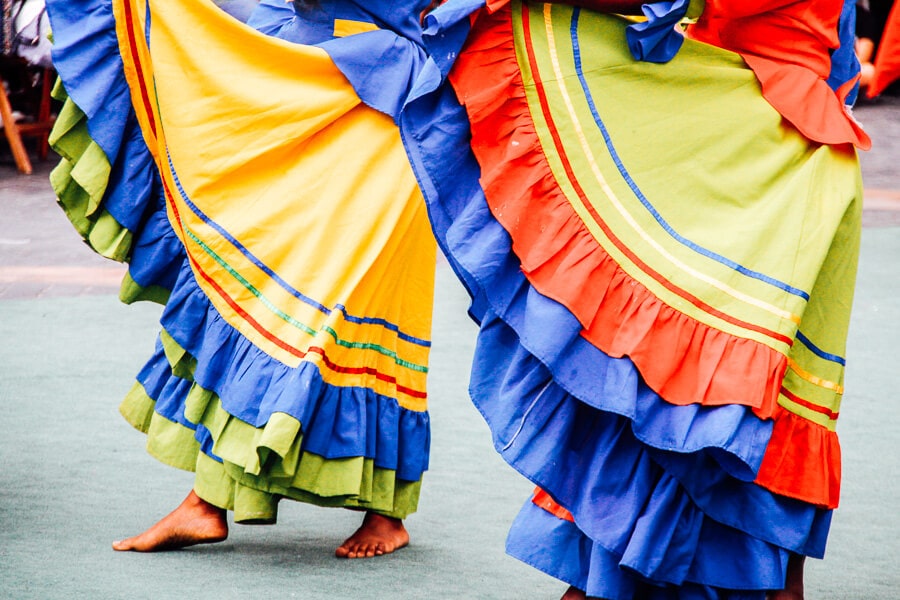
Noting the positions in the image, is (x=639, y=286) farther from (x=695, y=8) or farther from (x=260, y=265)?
(x=260, y=265)

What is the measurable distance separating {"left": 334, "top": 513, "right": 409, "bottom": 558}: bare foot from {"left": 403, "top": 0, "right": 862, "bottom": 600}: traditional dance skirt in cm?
92

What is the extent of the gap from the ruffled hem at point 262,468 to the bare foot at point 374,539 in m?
0.06

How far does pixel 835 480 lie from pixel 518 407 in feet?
1.98

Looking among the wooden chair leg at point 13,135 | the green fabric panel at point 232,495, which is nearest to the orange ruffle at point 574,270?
the green fabric panel at point 232,495

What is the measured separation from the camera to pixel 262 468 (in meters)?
3.07

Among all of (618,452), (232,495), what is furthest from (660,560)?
(232,495)

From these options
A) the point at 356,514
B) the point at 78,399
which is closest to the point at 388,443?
the point at 356,514

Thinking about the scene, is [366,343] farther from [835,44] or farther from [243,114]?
[835,44]

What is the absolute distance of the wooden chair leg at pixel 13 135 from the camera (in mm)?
8469

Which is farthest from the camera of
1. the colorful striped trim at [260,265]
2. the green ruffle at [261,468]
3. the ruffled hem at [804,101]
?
the colorful striped trim at [260,265]

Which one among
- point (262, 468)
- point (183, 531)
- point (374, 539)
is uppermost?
point (262, 468)

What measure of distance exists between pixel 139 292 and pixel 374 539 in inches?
35.4

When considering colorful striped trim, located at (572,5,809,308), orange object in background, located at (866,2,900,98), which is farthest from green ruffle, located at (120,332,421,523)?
orange object in background, located at (866,2,900,98)

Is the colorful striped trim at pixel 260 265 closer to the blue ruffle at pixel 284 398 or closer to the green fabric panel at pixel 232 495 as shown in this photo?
the blue ruffle at pixel 284 398
